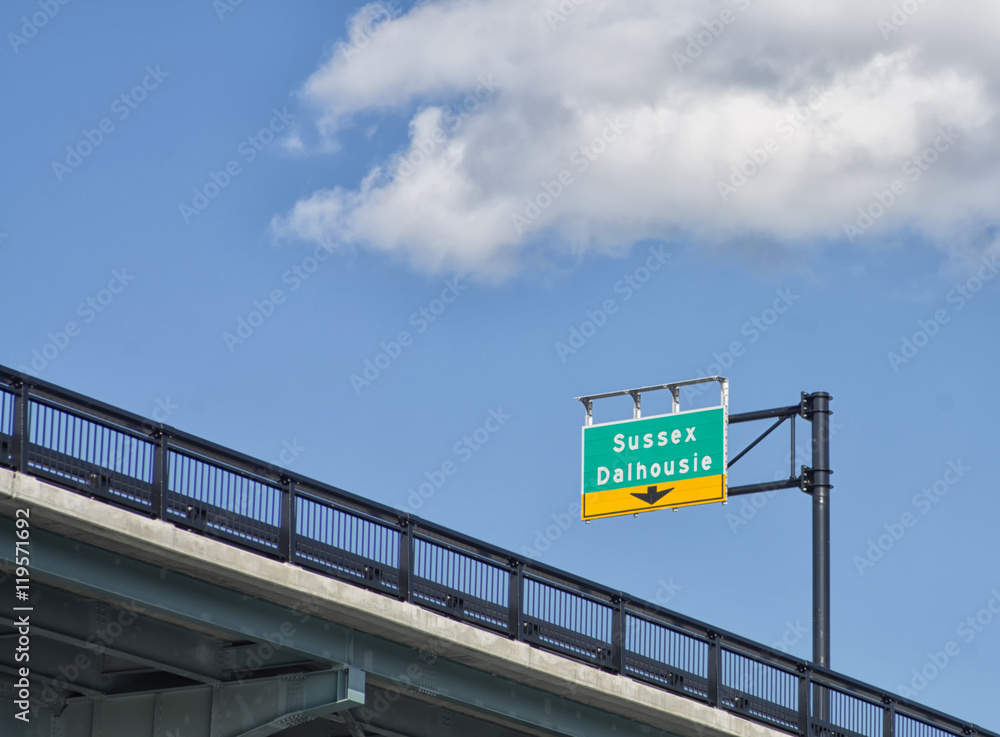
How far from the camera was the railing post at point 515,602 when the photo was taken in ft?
73.8

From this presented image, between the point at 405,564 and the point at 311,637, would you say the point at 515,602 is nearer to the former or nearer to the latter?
the point at 405,564

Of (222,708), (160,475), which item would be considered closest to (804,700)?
(222,708)

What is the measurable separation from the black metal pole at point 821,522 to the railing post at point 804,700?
9.97ft

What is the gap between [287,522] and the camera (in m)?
20.1

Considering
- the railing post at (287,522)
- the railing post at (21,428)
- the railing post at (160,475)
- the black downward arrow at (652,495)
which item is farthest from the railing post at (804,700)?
the railing post at (21,428)

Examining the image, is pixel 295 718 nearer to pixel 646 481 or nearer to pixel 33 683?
pixel 33 683

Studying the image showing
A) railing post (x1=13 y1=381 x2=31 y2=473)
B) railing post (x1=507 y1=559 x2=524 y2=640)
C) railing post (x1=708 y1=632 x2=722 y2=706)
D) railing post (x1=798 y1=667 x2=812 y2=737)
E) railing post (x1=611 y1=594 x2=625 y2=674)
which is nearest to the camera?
railing post (x1=13 y1=381 x2=31 y2=473)

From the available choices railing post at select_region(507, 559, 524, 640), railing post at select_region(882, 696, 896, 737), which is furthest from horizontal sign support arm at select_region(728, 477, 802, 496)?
railing post at select_region(507, 559, 524, 640)

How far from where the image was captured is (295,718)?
2156 centimetres

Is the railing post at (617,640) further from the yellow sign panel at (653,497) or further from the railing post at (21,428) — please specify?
the yellow sign panel at (653,497)

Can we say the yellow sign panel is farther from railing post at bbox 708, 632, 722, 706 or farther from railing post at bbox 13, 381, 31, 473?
railing post at bbox 13, 381, 31, 473

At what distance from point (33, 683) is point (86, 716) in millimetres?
942

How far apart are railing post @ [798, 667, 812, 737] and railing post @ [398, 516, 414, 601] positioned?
7623 mm

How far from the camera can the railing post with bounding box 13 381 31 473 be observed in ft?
57.6
